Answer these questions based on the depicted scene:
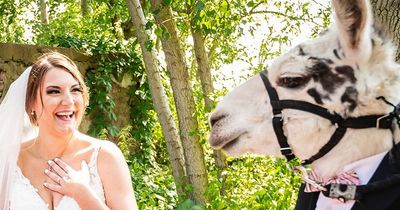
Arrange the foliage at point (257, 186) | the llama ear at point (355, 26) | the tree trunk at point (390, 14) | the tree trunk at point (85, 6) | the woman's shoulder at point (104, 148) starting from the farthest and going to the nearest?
the tree trunk at point (85, 6), the foliage at point (257, 186), the woman's shoulder at point (104, 148), the tree trunk at point (390, 14), the llama ear at point (355, 26)

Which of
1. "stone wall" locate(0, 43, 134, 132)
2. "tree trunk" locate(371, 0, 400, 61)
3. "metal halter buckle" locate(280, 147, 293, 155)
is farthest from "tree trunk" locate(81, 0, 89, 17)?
"metal halter buckle" locate(280, 147, 293, 155)

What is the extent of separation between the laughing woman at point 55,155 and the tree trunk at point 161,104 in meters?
2.30

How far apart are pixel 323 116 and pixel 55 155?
5.55 feet

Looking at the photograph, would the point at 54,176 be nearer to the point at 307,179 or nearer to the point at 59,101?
the point at 59,101

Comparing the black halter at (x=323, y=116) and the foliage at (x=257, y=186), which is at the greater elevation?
the black halter at (x=323, y=116)

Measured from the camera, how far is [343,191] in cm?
162

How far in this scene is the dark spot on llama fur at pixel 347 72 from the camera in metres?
1.64

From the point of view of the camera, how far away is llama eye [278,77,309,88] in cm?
171

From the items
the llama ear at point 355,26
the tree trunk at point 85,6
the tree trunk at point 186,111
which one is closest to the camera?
the llama ear at point 355,26

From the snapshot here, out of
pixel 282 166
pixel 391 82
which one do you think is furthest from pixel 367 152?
pixel 282 166

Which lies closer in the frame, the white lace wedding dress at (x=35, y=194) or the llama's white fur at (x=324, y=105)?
the llama's white fur at (x=324, y=105)

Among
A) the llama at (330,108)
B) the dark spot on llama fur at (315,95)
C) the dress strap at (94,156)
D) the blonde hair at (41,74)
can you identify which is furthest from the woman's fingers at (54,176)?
the dark spot on llama fur at (315,95)

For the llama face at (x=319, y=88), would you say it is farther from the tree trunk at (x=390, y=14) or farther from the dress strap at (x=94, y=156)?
the dress strap at (x=94, y=156)

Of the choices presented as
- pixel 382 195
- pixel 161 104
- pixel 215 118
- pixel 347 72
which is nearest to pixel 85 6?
pixel 161 104
